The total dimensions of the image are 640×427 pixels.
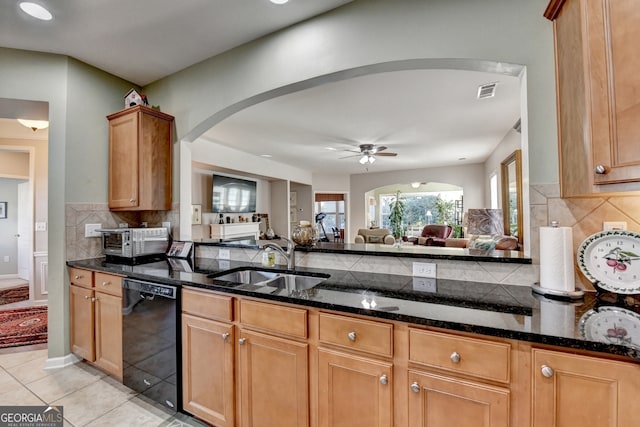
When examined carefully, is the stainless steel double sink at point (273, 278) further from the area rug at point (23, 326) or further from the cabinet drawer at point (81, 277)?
the area rug at point (23, 326)

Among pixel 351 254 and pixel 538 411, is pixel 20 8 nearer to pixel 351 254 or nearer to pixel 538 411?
pixel 351 254

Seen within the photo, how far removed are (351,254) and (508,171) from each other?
13.8 ft

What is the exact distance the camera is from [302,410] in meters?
1.33

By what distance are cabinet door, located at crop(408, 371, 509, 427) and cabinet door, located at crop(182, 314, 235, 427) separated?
0.96 meters

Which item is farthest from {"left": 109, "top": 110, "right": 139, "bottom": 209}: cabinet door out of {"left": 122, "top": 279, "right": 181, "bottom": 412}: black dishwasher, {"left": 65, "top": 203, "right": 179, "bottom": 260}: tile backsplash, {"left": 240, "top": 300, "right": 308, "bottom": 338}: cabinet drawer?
{"left": 240, "top": 300, "right": 308, "bottom": 338}: cabinet drawer

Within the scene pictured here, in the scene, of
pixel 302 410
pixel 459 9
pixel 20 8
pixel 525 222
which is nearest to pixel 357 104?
pixel 459 9

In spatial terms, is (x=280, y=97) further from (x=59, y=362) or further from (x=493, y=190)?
(x=493, y=190)

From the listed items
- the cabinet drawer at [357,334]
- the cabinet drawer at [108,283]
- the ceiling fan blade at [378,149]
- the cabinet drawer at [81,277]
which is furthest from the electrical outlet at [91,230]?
the ceiling fan blade at [378,149]

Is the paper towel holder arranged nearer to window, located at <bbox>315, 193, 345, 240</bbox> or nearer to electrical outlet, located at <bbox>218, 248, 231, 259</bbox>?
electrical outlet, located at <bbox>218, 248, 231, 259</bbox>

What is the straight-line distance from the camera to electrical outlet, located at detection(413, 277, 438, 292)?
1.43 m

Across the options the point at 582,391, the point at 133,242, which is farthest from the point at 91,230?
the point at 582,391

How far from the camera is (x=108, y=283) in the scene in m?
2.10

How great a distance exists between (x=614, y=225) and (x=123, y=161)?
11.3 feet

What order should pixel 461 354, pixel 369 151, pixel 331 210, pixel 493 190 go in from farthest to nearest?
pixel 331 210 < pixel 493 190 < pixel 369 151 < pixel 461 354
